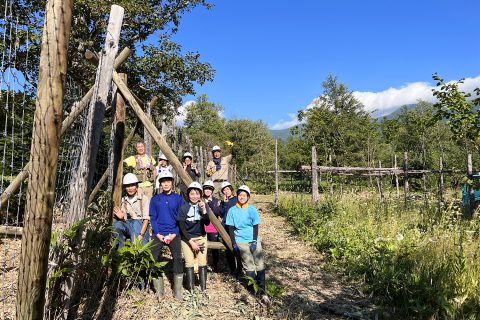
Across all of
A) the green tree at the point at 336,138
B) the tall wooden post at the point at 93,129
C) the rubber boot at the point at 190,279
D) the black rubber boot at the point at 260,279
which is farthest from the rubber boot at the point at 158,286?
the green tree at the point at 336,138

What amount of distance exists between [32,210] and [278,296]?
3.55 meters

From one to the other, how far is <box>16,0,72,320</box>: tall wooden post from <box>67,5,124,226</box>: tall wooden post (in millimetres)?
1487

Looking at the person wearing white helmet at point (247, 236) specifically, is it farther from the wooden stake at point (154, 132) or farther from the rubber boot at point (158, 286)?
the rubber boot at point (158, 286)

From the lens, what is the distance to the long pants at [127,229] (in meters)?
4.33

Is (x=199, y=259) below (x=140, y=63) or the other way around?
below

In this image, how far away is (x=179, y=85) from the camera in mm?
13625

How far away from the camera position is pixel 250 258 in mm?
4527

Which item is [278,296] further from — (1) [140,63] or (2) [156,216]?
(1) [140,63]

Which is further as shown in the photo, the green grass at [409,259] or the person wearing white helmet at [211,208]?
the person wearing white helmet at [211,208]

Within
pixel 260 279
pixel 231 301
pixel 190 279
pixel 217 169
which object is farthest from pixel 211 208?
pixel 217 169

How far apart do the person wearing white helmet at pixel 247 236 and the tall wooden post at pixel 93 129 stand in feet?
6.41

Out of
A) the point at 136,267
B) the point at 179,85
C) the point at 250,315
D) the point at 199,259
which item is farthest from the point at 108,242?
the point at 179,85

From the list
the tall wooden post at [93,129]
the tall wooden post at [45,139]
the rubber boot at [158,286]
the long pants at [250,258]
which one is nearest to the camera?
the tall wooden post at [45,139]

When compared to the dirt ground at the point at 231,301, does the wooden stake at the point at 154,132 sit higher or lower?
higher
